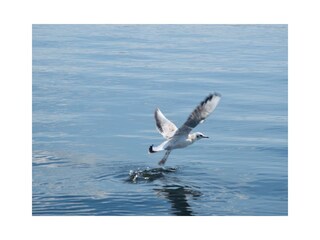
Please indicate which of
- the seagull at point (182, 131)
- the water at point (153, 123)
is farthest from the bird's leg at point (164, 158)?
the water at point (153, 123)

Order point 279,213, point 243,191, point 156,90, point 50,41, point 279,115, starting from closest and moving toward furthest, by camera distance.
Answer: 1. point 279,213
2. point 243,191
3. point 279,115
4. point 156,90
5. point 50,41

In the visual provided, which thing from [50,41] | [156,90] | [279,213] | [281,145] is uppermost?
[50,41]

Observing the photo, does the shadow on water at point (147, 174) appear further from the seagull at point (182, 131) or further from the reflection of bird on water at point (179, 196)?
Result: the reflection of bird on water at point (179, 196)

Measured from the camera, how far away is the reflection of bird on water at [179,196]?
11602mm

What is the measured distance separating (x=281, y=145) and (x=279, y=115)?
1744mm

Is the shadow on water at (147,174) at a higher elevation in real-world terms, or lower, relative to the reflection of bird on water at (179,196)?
higher

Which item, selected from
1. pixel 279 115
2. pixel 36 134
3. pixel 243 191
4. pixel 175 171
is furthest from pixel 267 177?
pixel 36 134

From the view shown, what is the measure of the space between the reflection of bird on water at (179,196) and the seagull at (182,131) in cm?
73

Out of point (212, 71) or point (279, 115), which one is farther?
point (212, 71)

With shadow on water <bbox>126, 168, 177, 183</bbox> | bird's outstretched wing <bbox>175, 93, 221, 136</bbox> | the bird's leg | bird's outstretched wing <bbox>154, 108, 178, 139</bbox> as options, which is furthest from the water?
bird's outstretched wing <bbox>175, 93, 221, 136</bbox>

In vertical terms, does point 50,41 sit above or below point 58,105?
above

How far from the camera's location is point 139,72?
19.4 meters

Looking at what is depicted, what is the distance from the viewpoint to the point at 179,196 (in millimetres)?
12133

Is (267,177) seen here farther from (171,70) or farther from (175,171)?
(171,70)
